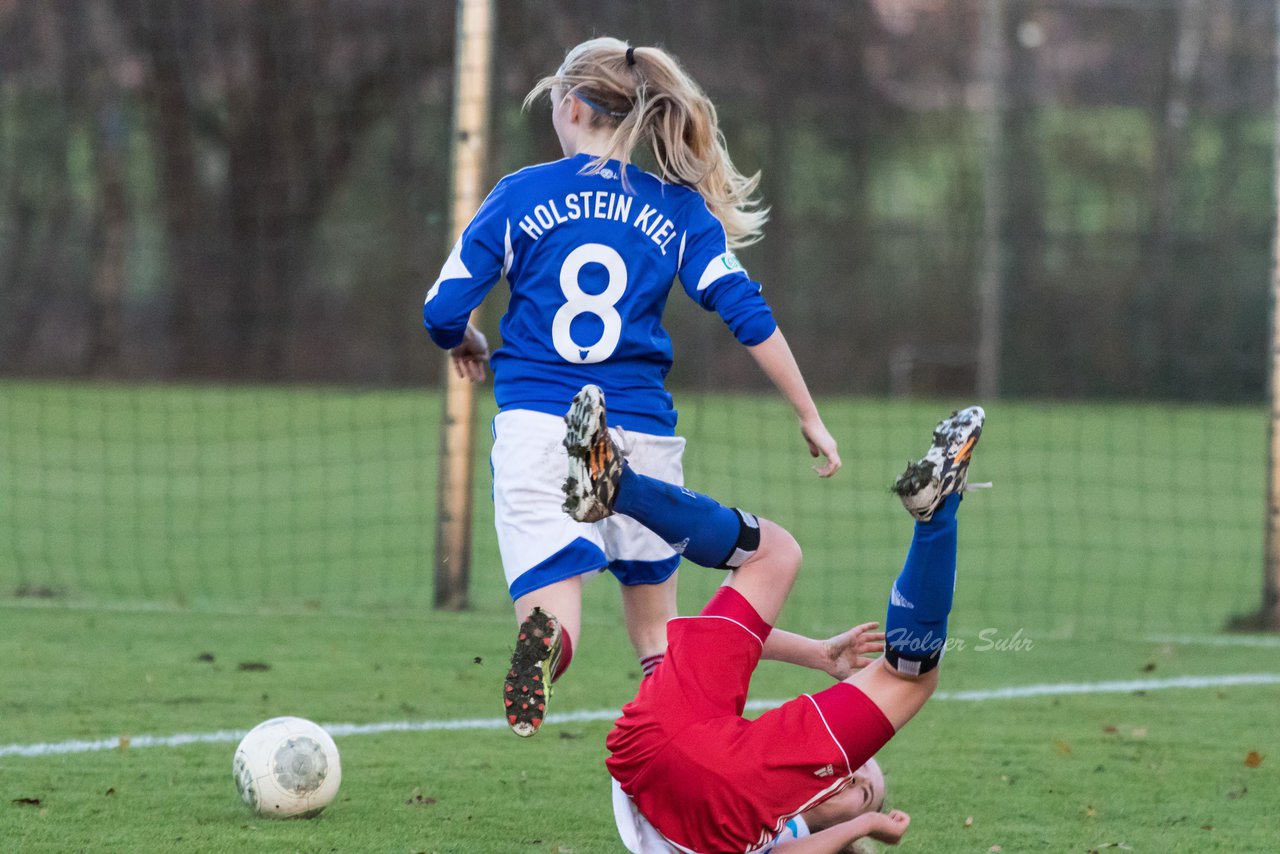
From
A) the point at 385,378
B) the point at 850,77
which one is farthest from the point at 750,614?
the point at 850,77

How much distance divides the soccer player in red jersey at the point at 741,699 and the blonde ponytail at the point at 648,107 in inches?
30.2

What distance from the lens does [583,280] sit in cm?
390

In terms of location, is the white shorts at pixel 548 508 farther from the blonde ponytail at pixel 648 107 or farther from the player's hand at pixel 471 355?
the blonde ponytail at pixel 648 107

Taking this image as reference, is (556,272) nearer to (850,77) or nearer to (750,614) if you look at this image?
(750,614)

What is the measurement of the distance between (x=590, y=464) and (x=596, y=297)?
59 centimetres

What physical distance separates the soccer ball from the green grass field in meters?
0.06

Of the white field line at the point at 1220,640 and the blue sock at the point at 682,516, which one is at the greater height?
the blue sock at the point at 682,516

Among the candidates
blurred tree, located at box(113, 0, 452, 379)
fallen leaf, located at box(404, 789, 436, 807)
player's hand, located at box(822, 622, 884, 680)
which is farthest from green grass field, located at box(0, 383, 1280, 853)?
blurred tree, located at box(113, 0, 452, 379)

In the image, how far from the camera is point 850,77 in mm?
21125

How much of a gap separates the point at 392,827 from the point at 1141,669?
3.36m

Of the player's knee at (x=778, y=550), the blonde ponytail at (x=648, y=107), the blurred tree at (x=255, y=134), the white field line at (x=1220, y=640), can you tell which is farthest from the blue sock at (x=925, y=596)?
the blurred tree at (x=255, y=134)

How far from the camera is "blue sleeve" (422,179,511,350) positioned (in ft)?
12.8

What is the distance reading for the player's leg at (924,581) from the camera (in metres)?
3.33

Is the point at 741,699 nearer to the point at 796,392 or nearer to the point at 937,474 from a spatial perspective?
the point at 937,474
